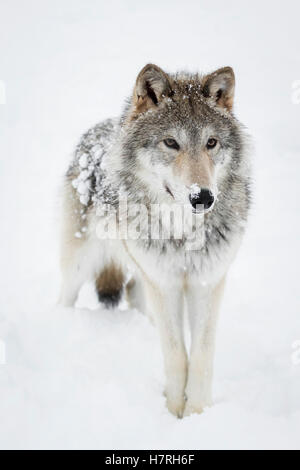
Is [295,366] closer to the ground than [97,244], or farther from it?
closer to the ground

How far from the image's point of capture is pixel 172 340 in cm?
290

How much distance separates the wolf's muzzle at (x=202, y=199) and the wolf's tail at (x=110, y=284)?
6.57ft

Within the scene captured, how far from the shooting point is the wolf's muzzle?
7.49 ft

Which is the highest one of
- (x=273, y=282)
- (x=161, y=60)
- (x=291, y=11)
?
(x=291, y=11)

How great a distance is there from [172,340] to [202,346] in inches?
8.2

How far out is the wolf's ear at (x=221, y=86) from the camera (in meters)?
2.74

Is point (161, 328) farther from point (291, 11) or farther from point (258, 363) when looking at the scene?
point (291, 11)

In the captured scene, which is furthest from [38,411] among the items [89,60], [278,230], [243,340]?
[89,60]

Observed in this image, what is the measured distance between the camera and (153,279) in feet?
9.37

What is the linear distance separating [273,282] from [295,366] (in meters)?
1.70
